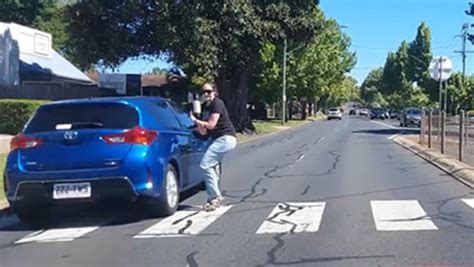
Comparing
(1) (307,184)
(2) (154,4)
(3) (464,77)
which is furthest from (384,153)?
(3) (464,77)

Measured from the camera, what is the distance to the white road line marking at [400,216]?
376 inches

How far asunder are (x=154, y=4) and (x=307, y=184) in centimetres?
1970

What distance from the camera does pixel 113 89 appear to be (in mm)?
41938

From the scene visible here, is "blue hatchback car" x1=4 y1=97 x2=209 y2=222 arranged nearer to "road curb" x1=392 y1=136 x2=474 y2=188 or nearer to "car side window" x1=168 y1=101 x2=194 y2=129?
"car side window" x1=168 y1=101 x2=194 y2=129

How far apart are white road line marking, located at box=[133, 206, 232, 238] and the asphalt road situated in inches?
0.5

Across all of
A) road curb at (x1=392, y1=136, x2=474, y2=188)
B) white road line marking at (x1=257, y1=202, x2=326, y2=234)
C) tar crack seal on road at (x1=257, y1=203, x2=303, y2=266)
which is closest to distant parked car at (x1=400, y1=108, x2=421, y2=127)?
road curb at (x1=392, y1=136, x2=474, y2=188)

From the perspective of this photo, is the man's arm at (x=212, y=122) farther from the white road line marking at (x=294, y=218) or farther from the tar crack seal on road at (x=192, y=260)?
the tar crack seal on road at (x=192, y=260)

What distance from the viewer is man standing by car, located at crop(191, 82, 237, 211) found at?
36.5ft

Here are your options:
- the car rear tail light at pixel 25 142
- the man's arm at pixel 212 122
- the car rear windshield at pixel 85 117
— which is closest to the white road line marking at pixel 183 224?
the man's arm at pixel 212 122

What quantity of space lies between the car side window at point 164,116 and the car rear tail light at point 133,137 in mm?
710

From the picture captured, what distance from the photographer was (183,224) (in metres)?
10.1

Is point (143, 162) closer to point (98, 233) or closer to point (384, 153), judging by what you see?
point (98, 233)

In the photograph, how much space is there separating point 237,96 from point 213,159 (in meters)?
30.6

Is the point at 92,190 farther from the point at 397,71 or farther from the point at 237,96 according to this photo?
the point at 397,71
